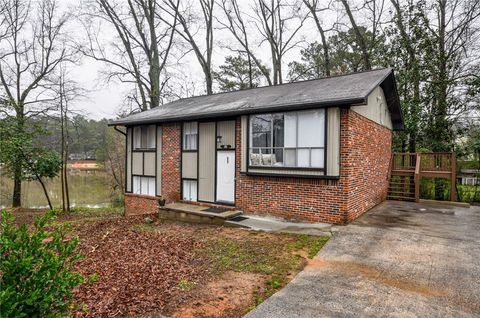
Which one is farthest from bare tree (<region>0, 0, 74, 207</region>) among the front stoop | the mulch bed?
the mulch bed

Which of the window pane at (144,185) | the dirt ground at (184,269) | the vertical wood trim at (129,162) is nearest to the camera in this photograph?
the dirt ground at (184,269)

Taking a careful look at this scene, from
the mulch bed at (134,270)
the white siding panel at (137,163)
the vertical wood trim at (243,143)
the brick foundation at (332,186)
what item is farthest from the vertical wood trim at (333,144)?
the white siding panel at (137,163)

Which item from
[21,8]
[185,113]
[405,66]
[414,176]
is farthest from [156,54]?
[414,176]

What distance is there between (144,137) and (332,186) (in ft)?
27.1

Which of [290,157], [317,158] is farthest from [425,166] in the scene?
[290,157]

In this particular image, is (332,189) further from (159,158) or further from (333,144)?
(159,158)

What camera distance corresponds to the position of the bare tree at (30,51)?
17109 mm

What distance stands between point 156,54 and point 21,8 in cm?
809

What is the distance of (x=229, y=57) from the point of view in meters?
23.1

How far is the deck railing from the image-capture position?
1099cm

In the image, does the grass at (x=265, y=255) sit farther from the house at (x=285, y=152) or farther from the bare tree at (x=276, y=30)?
the bare tree at (x=276, y=30)

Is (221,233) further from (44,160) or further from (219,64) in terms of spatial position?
(219,64)

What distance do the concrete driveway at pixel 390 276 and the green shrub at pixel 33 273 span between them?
2.18m

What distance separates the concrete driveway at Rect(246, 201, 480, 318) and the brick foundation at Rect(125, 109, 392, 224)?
81 cm
